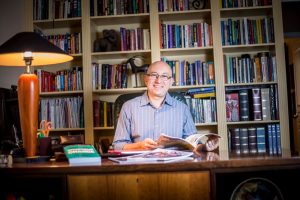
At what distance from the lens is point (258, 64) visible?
3.34 meters

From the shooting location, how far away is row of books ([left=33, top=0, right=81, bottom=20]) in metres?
3.46

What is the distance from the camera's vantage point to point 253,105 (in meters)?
3.27

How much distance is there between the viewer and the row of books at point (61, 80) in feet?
11.3

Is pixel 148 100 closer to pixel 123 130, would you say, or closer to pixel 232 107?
pixel 123 130

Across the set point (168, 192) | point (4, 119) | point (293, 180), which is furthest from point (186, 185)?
point (4, 119)

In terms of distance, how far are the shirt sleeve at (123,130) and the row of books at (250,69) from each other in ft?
4.34

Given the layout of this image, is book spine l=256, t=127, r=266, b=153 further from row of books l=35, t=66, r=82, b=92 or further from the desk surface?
the desk surface

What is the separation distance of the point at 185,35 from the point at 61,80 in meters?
1.30

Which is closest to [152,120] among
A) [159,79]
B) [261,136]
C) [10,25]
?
[159,79]

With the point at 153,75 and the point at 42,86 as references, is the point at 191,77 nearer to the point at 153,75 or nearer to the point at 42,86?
Result: the point at 153,75

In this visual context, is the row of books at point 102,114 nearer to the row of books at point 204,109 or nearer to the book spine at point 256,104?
the row of books at point 204,109

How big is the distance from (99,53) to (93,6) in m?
0.47

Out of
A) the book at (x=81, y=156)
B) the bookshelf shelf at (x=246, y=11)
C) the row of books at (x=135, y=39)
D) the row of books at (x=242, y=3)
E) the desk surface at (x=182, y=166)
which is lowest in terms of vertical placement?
the desk surface at (x=182, y=166)

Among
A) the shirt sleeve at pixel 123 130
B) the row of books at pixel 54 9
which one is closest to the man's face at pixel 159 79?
the shirt sleeve at pixel 123 130
